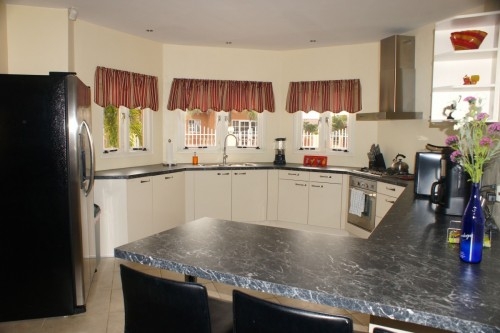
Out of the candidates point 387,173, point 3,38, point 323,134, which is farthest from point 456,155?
point 323,134

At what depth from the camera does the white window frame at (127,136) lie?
496 centimetres

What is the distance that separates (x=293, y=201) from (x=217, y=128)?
62.3 inches

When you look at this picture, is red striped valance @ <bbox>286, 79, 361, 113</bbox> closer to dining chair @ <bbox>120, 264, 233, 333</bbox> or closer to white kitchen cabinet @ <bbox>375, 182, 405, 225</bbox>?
white kitchen cabinet @ <bbox>375, 182, 405, 225</bbox>

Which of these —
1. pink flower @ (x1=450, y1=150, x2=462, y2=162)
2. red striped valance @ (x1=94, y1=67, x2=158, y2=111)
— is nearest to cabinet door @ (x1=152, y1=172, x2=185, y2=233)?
red striped valance @ (x1=94, y1=67, x2=158, y2=111)

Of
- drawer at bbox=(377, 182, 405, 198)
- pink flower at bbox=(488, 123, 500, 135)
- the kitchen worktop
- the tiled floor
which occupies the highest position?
pink flower at bbox=(488, 123, 500, 135)

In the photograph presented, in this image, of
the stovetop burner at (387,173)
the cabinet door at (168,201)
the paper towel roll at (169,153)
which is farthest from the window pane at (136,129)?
the stovetop burner at (387,173)

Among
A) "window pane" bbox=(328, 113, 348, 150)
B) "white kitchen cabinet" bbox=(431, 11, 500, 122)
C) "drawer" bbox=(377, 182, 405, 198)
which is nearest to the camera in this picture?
"white kitchen cabinet" bbox=(431, 11, 500, 122)

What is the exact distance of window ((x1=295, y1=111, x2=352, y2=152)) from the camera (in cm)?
564

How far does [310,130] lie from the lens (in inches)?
231

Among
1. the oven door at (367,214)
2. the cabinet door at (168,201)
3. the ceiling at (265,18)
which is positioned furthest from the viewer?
the cabinet door at (168,201)

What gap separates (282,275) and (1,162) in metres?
2.28

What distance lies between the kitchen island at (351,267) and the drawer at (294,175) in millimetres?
3132

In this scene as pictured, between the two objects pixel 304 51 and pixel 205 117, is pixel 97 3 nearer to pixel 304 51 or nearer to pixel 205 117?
pixel 205 117

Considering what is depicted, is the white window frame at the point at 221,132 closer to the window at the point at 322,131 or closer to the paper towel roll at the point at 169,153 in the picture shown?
the paper towel roll at the point at 169,153
